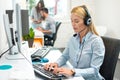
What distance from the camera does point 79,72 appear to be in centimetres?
145

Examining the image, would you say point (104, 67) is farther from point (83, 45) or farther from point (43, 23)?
point (43, 23)

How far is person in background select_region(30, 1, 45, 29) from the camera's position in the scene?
421 cm

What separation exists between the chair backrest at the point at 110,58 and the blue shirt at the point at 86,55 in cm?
11

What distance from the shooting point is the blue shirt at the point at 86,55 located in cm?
151

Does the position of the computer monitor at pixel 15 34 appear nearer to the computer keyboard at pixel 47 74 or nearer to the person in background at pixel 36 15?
the computer keyboard at pixel 47 74

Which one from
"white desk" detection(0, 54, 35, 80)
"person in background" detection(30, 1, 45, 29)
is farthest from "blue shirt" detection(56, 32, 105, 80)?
"person in background" detection(30, 1, 45, 29)

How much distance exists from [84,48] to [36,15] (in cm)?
275

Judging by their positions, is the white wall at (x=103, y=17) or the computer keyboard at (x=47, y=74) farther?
the white wall at (x=103, y=17)

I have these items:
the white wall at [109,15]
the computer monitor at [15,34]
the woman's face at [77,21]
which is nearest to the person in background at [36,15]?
the white wall at [109,15]

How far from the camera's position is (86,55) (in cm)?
164

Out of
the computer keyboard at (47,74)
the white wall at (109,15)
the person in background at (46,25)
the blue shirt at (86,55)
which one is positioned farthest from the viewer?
the person in background at (46,25)

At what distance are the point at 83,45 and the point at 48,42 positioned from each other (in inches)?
64.7

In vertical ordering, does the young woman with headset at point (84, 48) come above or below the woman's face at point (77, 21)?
below

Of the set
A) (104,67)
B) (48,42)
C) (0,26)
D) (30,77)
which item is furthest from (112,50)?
(48,42)
